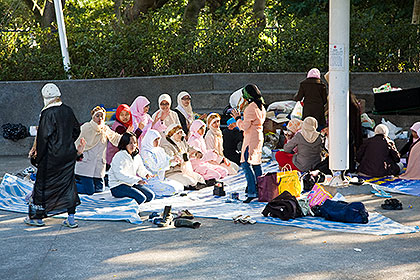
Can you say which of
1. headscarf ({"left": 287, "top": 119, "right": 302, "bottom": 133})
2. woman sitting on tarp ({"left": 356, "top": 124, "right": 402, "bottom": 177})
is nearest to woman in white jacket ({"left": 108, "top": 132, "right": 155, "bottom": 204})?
headscarf ({"left": 287, "top": 119, "right": 302, "bottom": 133})

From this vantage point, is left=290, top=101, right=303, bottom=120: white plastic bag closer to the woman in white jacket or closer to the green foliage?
the green foliage

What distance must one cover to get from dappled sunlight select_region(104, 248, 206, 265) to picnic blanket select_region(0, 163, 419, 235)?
4.33 feet

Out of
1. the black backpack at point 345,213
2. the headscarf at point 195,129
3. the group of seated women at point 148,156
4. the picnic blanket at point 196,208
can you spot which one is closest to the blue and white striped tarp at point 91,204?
the picnic blanket at point 196,208

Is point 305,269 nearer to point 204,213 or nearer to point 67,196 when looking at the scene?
point 204,213

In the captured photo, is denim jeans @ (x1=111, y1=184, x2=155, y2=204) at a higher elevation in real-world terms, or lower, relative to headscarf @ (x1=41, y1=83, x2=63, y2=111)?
lower

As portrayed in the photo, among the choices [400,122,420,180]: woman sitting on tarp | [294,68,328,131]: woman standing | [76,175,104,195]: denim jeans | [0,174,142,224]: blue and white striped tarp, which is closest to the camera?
[0,174,142,224]: blue and white striped tarp

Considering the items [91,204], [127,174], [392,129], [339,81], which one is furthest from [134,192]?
[392,129]

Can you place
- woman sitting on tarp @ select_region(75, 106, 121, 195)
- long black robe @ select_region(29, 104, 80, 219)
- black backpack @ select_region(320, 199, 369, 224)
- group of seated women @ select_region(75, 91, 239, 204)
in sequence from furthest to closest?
1. woman sitting on tarp @ select_region(75, 106, 121, 195)
2. group of seated women @ select_region(75, 91, 239, 204)
3. black backpack @ select_region(320, 199, 369, 224)
4. long black robe @ select_region(29, 104, 80, 219)

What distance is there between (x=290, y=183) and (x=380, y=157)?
7.12 ft

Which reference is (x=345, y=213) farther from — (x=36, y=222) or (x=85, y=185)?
(x=85, y=185)

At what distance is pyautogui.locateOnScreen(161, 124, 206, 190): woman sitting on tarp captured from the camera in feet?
36.8

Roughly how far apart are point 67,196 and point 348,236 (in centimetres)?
346

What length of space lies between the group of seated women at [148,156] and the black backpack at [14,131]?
3.06 meters

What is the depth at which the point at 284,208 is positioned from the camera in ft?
30.1
